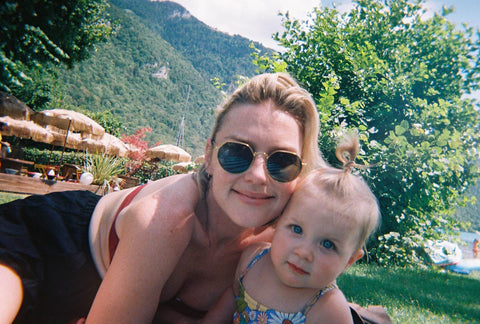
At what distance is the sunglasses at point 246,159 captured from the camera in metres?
1.85

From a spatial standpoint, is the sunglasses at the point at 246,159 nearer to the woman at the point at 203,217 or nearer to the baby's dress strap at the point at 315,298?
the woman at the point at 203,217

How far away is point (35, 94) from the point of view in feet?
86.7

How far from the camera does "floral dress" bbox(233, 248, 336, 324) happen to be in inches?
70.8

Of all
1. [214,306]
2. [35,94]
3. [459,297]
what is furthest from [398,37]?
[35,94]

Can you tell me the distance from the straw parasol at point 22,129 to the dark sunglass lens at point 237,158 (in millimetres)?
16599

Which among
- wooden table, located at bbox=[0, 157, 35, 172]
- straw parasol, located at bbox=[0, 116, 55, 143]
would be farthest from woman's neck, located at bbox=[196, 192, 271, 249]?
straw parasol, located at bbox=[0, 116, 55, 143]

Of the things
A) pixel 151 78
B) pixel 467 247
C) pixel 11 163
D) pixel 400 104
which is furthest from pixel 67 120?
pixel 151 78

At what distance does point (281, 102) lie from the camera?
2021mm

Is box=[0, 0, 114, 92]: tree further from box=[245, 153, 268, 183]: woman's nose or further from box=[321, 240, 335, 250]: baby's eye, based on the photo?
box=[321, 240, 335, 250]: baby's eye

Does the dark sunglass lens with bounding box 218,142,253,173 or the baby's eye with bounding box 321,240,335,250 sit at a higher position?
the dark sunglass lens with bounding box 218,142,253,173

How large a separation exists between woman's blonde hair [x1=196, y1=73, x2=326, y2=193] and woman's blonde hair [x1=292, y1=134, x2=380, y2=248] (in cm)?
19

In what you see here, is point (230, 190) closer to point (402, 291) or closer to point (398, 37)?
point (402, 291)

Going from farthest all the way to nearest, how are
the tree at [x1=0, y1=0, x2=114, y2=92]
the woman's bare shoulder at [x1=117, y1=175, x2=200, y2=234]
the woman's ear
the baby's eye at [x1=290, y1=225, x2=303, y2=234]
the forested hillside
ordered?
the forested hillside, the tree at [x1=0, y1=0, x2=114, y2=92], the woman's ear, the baby's eye at [x1=290, y1=225, x2=303, y2=234], the woman's bare shoulder at [x1=117, y1=175, x2=200, y2=234]

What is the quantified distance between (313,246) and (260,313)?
523mm
